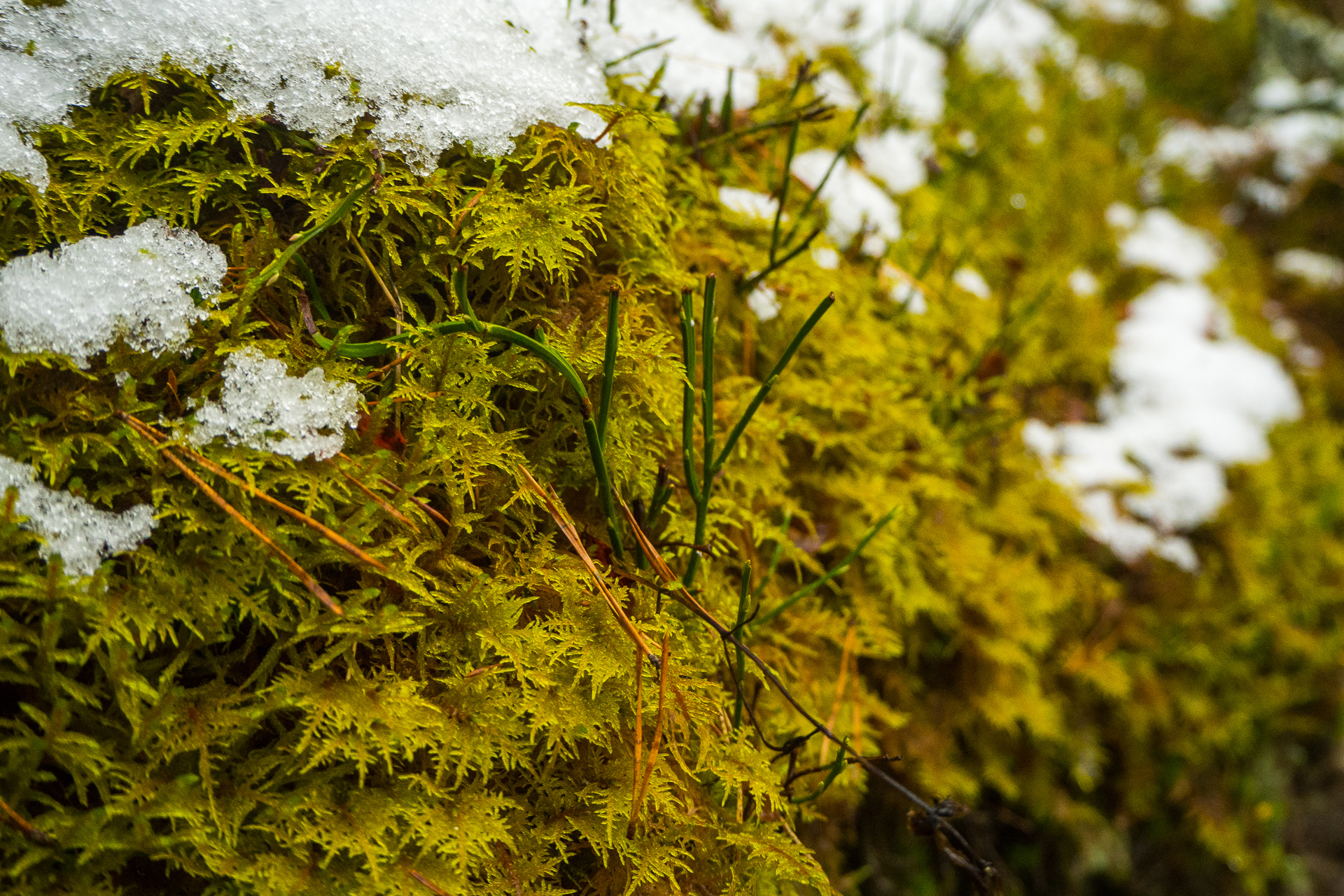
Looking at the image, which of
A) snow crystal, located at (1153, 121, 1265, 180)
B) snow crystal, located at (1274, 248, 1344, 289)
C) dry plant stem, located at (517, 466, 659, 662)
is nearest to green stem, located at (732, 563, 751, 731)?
dry plant stem, located at (517, 466, 659, 662)

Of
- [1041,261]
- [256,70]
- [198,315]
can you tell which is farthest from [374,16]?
[1041,261]

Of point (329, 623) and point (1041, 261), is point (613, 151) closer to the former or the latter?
point (329, 623)

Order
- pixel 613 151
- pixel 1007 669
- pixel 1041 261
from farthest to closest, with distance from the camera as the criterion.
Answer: pixel 1041 261
pixel 1007 669
pixel 613 151

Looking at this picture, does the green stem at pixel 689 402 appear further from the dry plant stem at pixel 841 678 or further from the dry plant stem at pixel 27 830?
the dry plant stem at pixel 27 830

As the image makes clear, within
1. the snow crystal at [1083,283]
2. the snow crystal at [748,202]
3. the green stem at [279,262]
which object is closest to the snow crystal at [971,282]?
the snow crystal at [1083,283]

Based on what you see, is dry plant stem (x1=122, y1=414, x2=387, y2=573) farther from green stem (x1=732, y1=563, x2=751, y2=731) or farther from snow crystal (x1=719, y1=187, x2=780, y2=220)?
snow crystal (x1=719, y1=187, x2=780, y2=220)

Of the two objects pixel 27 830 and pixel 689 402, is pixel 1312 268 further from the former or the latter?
pixel 27 830

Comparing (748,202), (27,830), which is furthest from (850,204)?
(27,830)

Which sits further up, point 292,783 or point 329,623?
point 329,623
